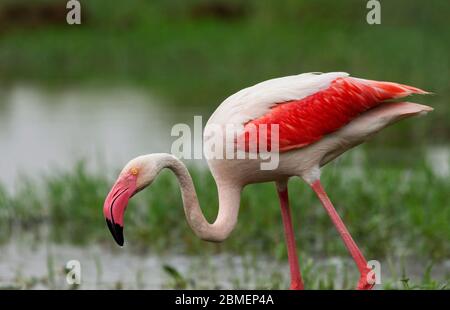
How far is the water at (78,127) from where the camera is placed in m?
12.7

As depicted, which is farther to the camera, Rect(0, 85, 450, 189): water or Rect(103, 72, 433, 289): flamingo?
Rect(0, 85, 450, 189): water

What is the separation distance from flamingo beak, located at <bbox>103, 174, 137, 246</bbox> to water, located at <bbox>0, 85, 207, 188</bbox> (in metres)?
4.80

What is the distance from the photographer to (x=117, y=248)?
848cm

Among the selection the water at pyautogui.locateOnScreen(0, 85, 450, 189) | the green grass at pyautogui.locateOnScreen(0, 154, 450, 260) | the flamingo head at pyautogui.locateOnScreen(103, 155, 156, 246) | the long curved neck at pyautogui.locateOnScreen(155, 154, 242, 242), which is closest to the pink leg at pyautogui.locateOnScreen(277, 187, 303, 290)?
the long curved neck at pyautogui.locateOnScreen(155, 154, 242, 242)

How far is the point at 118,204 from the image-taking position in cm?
512

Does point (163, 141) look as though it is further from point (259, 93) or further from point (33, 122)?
point (259, 93)

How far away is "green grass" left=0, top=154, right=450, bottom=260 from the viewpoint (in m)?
8.02

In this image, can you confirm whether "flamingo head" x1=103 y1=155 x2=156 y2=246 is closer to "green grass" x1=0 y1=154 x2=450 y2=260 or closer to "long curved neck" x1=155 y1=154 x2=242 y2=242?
"long curved neck" x1=155 y1=154 x2=242 y2=242

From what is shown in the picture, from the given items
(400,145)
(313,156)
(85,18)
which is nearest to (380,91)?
(313,156)

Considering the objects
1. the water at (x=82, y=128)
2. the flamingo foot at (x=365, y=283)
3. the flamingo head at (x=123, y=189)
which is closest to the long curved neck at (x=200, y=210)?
the flamingo head at (x=123, y=189)
